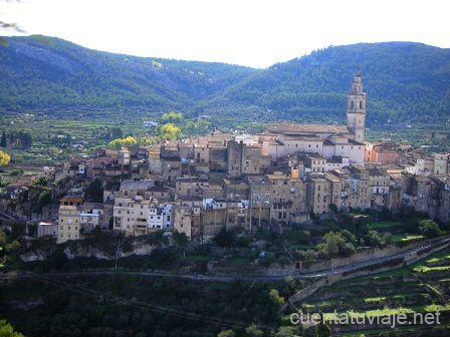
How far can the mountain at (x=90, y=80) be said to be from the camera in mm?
96250

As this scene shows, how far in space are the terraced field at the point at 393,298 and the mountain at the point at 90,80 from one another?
6140cm

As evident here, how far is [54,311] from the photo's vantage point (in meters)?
32.7

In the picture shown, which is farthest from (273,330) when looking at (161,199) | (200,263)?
(161,199)

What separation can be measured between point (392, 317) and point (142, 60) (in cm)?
11286

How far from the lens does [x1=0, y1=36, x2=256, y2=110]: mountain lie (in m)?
96.2

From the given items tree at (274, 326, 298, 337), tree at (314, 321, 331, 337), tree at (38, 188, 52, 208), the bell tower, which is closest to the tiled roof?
the bell tower

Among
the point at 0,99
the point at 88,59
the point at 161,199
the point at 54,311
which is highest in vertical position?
the point at 88,59

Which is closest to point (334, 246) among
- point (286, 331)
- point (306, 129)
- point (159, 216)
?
point (286, 331)

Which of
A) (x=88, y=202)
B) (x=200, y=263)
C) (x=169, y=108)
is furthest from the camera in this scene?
(x=169, y=108)

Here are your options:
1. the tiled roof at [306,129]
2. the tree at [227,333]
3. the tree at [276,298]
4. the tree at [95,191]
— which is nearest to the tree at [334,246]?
the tree at [276,298]

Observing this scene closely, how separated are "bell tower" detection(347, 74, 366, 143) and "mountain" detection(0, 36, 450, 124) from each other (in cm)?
3218

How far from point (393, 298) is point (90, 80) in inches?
3179

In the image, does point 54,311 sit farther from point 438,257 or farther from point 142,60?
point 142,60

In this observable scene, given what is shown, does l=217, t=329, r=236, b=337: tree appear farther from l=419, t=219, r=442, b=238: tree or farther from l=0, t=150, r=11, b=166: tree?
l=0, t=150, r=11, b=166: tree
